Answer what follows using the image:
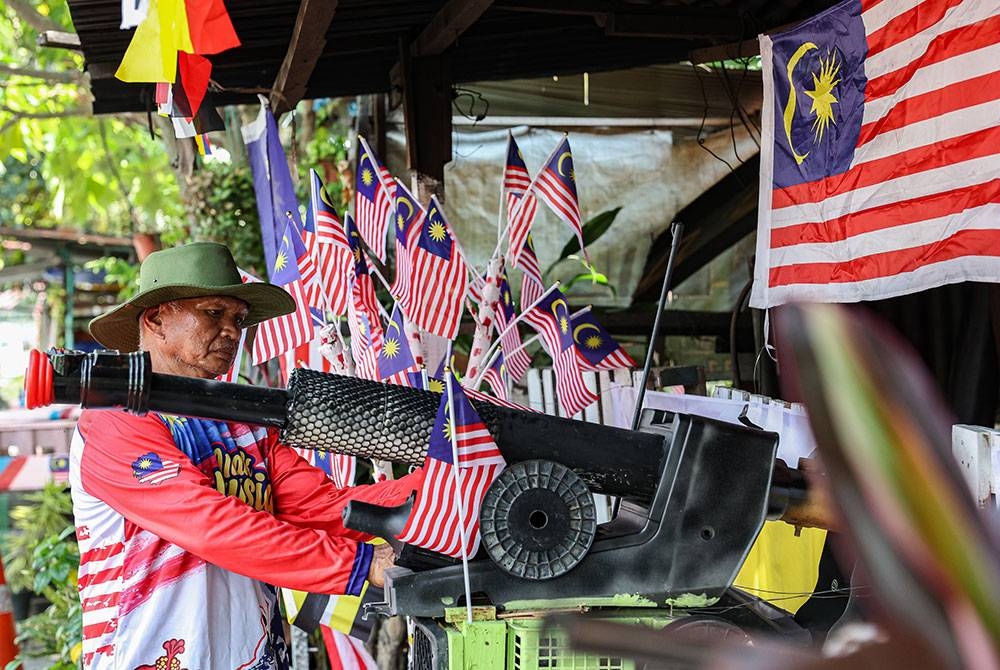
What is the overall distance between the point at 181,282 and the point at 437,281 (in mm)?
1779

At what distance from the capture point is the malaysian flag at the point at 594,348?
4.54 meters

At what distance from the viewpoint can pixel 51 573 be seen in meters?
6.45

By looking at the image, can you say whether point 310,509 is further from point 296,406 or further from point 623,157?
point 623,157

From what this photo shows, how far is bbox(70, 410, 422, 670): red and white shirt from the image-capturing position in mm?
2135

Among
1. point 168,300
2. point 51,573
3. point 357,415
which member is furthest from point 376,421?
point 51,573

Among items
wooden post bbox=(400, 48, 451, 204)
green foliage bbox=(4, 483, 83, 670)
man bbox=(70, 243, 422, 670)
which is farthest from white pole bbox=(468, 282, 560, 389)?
green foliage bbox=(4, 483, 83, 670)

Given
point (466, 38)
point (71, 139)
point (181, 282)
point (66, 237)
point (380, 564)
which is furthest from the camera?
point (66, 237)

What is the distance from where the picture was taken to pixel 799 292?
3.67 m

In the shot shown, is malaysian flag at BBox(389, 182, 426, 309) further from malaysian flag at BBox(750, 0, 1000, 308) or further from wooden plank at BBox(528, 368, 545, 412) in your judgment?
malaysian flag at BBox(750, 0, 1000, 308)

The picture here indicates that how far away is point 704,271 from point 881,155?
4.24 m

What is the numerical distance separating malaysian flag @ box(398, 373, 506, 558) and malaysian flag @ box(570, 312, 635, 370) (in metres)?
2.78

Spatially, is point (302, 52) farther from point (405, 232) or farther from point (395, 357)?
point (395, 357)

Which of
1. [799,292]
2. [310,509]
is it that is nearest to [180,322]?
[310,509]

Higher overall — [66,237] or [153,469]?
[66,237]
